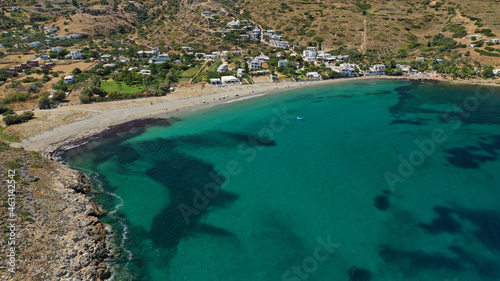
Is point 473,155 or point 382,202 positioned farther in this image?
point 473,155

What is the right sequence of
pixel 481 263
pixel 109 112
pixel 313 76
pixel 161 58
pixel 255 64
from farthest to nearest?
pixel 161 58 → pixel 255 64 → pixel 313 76 → pixel 109 112 → pixel 481 263

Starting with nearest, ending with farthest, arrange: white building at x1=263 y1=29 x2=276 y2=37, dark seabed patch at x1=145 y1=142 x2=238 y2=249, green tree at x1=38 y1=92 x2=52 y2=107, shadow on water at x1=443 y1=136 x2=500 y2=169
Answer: dark seabed patch at x1=145 y1=142 x2=238 y2=249, shadow on water at x1=443 y1=136 x2=500 y2=169, green tree at x1=38 y1=92 x2=52 y2=107, white building at x1=263 y1=29 x2=276 y2=37

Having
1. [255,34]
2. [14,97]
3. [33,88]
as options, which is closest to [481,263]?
[14,97]

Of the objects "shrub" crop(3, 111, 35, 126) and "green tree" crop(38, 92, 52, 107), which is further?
"green tree" crop(38, 92, 52, 107)

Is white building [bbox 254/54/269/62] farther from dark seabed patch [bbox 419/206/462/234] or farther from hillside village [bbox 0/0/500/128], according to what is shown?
dark seabed patch [bbox 419/206/462/234]

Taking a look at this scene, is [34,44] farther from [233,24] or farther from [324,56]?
[324,56]

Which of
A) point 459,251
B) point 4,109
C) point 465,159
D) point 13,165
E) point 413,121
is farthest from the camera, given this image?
point 4,109

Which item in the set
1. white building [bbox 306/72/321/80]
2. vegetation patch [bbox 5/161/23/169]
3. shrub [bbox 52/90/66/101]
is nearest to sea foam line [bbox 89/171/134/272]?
vegetation patch [bbox 5/161/23/169]

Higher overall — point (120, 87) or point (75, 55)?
point (75, 55)
